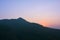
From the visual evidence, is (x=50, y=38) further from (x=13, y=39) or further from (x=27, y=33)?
(x=13, y=39)

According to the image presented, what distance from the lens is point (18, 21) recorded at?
71.7 m

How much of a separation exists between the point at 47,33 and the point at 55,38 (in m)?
5.18

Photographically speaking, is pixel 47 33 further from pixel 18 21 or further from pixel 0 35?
pixel 0 35

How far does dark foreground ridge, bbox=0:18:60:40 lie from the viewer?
184 ft

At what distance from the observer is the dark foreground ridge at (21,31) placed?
184 ft

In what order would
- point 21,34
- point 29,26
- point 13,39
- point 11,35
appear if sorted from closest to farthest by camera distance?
point 13,39 → point 11,35 → point 21,34 → point 29,26

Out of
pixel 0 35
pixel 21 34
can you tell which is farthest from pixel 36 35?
pixel 0 35

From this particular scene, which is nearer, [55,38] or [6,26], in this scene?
[6,26]

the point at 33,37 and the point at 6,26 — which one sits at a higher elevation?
the point at 6,26

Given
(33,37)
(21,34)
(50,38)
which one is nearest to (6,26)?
(21,34)

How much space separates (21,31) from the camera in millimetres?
62594

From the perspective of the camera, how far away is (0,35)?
176 feet

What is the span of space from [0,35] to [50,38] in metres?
20.4

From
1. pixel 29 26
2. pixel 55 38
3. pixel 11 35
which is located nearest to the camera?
pixel 11 35
